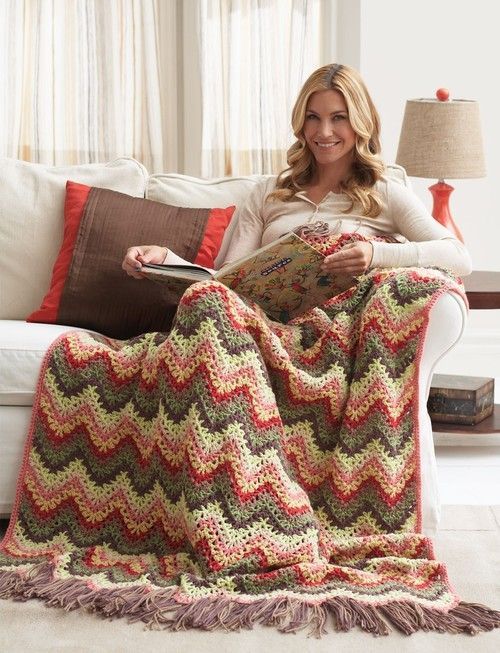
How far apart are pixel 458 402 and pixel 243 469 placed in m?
1.25

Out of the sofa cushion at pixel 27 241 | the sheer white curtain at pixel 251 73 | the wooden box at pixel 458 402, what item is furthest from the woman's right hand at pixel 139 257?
the sheer white curtain at pixel 251 73

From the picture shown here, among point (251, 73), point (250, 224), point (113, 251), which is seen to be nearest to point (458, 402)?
point (250, 224)

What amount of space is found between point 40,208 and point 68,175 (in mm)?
147

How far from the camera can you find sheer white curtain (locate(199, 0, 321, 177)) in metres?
4.29

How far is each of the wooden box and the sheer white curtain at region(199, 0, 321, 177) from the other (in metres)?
1.42

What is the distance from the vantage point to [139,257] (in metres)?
2.67

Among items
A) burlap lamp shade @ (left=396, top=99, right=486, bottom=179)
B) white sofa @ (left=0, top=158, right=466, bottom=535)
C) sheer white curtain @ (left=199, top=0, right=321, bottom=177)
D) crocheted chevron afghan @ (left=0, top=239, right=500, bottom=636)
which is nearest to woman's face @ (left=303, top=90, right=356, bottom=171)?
white sofa @ (left=0, top=158, right=466, bottom=535)

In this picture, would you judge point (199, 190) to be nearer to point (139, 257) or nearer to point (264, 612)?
point (139, 257)

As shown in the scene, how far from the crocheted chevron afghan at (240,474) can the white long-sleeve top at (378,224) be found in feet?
0.73

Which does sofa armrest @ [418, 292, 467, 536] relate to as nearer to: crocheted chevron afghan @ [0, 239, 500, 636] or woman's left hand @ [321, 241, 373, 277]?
crocheted chevron afghan @ [0, 239, 500, 636]

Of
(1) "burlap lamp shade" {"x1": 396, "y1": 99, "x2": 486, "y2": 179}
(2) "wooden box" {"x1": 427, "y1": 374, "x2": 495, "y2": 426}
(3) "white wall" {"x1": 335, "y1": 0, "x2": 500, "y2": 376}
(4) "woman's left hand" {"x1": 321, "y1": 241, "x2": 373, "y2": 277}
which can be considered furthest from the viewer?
(3) "white wall" {"x1": 335, "y1": 0, "x2": 500, "y2": 376}

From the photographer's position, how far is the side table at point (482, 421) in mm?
3133

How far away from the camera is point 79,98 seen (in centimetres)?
429

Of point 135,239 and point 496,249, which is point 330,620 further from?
point 496,249
